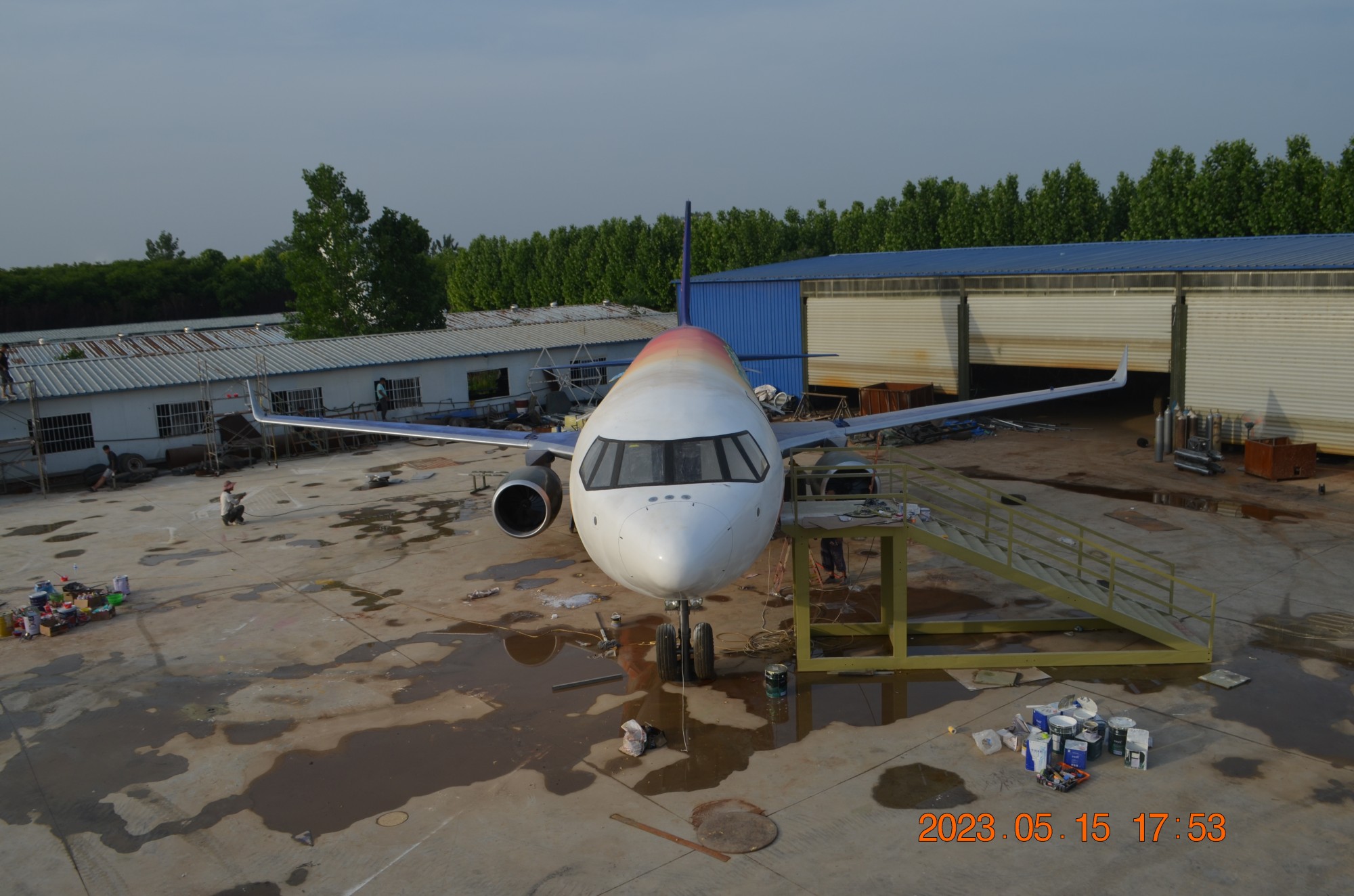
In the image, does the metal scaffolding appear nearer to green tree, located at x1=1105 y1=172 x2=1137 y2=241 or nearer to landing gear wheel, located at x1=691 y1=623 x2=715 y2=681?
landing gear wheel, located at x1=691 y1=623 x2=715 y2=681

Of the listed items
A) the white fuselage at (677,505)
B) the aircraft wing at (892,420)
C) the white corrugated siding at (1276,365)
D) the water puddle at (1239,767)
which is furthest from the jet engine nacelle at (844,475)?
the white corrugated siding at (1276,365)

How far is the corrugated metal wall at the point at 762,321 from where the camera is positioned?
149 feet

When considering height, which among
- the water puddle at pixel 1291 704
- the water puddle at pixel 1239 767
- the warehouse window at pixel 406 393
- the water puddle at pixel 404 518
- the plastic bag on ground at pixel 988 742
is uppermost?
the warehouse window at pixel 406 393

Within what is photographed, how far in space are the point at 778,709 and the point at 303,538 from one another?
1577 cm

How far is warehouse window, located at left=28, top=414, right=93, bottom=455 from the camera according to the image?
109ft

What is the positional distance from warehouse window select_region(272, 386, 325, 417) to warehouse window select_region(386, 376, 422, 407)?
3176 millimetres

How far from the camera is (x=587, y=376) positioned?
48656mm

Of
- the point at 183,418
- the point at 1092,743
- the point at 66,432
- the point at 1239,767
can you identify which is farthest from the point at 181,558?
the point at 1239,767

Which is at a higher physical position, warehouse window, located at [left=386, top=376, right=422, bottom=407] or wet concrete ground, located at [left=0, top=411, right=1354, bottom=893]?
warehouse window, located at [left=386, top=376, right=422, bottom=407]

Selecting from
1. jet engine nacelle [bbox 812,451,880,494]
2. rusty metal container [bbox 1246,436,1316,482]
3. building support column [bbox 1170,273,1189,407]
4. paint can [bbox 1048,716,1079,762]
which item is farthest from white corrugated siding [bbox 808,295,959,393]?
paint can [bbox 1048,716,1079,762]

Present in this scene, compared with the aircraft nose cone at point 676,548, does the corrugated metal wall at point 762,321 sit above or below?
above

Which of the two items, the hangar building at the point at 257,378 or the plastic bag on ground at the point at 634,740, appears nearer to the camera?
the plastic bag on ground at the point at 634,740

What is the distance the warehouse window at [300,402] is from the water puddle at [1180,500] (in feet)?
87.2

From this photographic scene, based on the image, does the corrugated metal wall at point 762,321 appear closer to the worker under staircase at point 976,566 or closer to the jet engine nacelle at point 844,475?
the jet engine nacelle at point 844,475
